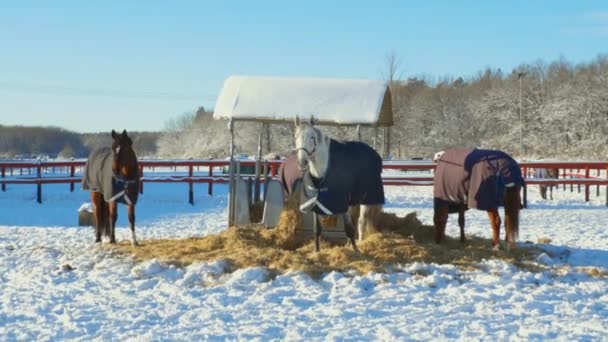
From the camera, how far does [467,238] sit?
9.01 metres

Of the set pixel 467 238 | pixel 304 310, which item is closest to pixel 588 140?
pixel 467 238

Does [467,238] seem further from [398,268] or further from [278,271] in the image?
[278,271]

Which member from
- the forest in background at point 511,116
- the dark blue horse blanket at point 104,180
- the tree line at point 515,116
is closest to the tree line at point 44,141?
the forest in background at point 511,116

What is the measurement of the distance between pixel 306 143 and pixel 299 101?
206 cm

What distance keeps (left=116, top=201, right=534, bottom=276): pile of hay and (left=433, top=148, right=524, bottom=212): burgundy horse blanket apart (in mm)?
605

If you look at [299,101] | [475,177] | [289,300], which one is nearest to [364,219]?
[475,177]

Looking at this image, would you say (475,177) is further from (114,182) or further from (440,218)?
(114,182)

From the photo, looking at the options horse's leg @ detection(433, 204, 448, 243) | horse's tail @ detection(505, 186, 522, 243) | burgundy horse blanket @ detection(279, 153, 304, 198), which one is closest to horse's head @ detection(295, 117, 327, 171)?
burgundy horse blanket @ detection(279, 153, 304, 198)

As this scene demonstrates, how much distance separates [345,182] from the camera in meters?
7.71

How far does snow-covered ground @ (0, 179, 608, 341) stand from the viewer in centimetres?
506

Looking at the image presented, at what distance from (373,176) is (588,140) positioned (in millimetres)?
52294

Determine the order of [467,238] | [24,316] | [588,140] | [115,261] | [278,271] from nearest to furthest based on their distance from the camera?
[24,316]
[278,271]
[115,261]
[467,238]
[588,140]

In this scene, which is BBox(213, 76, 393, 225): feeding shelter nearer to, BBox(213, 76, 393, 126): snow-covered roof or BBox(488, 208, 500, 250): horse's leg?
BBox(213, 76, 393, 126): snow-covered roof

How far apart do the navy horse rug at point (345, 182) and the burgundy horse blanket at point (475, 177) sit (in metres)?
0.84
